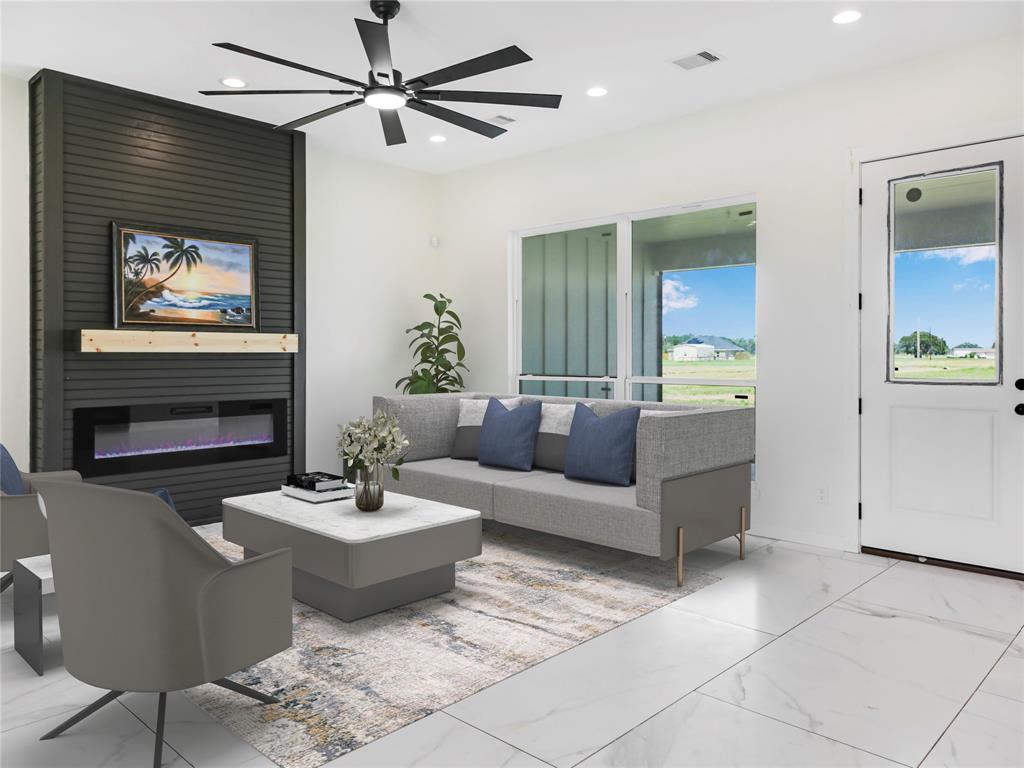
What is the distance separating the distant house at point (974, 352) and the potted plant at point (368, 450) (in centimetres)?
305

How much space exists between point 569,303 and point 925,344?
2674 mm

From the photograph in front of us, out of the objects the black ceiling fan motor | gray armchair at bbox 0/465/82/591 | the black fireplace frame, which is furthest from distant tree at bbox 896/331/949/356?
gray armchair at bbox 0/465/82/591

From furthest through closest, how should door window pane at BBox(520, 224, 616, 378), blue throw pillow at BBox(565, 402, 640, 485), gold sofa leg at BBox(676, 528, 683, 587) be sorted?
door window pane at BBox(520, 224, 616, 378) < blue throw pillow at BBox(565, 402, 640, 485) < gold sofa leg at BBox(676, 528, 683, 587)

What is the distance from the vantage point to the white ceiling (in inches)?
135

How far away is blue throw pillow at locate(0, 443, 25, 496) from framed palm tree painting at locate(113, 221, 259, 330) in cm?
135

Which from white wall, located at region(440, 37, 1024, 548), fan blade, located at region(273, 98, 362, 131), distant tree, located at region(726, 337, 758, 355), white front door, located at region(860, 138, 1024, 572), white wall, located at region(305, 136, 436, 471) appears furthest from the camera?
white wall, located at region(305, 136, 436, 471)

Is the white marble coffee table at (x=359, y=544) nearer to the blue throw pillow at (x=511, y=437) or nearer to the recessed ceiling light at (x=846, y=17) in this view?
the blue throw pillow at (x=511, y=437)

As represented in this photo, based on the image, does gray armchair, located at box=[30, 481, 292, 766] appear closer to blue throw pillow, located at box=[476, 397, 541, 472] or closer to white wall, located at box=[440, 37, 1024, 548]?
blue throw pillow, located at box=[476, 397, 541, 472]

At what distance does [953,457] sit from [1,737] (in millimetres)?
4372

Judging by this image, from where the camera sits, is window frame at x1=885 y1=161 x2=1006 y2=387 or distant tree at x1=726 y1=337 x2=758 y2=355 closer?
window frame at x1=885 y1=161 x2=1006 y2=387

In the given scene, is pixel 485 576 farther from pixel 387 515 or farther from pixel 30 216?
pixel 30 216

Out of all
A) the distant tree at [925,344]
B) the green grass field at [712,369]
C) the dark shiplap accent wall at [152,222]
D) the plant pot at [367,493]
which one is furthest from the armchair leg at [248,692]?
the distant tree at [925,344]

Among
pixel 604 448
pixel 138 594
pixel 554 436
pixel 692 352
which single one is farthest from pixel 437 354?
pixel 138 594

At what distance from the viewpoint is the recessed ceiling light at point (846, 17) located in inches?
134
